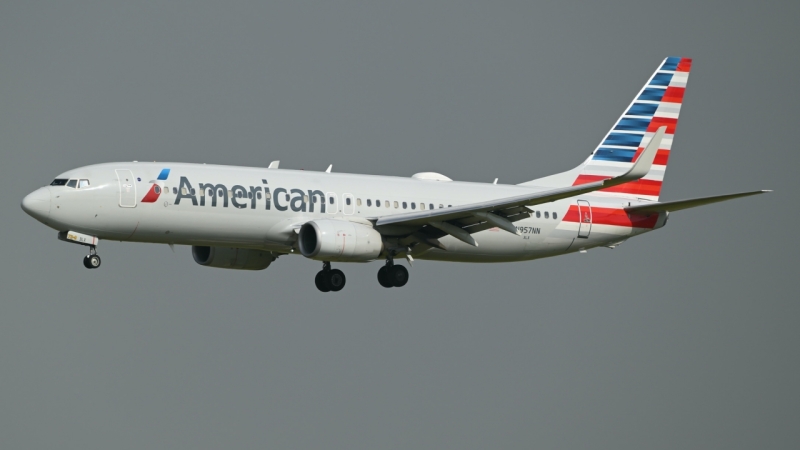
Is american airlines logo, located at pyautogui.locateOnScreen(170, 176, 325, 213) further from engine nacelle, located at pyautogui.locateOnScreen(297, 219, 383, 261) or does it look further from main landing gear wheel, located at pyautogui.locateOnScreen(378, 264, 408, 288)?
main landing gear wheel, located at pyautogui.locateOnScreen(378, 264, 408, 288)

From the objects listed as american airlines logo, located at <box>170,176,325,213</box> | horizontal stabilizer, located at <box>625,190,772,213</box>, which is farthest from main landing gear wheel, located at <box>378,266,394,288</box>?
horizontal stabilizer, located at <box>625,190,772,213</box>

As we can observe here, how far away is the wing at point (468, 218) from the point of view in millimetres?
39688

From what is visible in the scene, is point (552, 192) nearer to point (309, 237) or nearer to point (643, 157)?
point (643, 157)

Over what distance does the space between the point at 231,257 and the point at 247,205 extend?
201 inches

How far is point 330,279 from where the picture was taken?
4431cm

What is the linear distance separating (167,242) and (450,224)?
8.90m

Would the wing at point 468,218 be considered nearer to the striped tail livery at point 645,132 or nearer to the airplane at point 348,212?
the airplane at point 348,212

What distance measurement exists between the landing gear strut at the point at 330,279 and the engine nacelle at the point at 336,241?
3.37 meters

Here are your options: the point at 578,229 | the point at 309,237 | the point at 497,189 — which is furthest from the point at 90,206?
the point at 578,229

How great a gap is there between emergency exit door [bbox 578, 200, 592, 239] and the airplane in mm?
35

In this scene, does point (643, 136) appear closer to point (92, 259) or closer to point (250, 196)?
point (250, 196)

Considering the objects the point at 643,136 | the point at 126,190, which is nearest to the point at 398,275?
the point at 126,190

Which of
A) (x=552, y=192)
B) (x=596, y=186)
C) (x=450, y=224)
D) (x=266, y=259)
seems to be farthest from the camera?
(x=266, y=259)

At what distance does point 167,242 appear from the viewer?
40062mm
